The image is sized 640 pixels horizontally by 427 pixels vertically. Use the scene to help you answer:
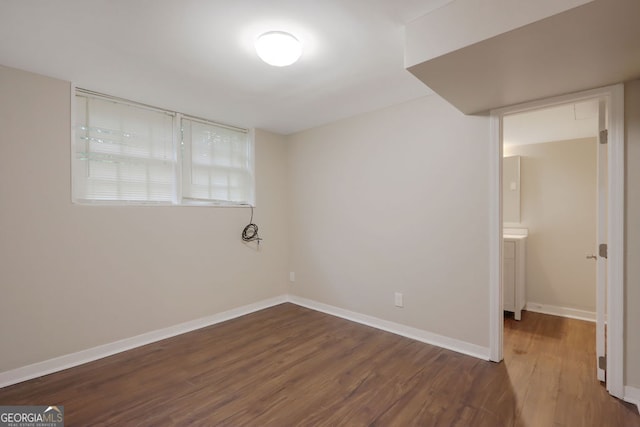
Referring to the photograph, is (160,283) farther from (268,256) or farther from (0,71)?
(0,71)

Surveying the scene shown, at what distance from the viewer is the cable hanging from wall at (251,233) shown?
3.90 meters

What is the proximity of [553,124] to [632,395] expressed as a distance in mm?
2575

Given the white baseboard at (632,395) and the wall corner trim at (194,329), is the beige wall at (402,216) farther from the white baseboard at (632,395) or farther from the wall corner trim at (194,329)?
the white baseboard at (632,395)

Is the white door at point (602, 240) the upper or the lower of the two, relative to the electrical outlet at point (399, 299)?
upper

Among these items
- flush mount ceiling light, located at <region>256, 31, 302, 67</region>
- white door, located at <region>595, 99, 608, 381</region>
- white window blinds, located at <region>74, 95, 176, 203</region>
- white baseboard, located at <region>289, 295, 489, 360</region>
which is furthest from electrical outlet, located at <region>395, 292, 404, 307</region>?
white window blinds, located at <region>74, 95, 176, 203</region>

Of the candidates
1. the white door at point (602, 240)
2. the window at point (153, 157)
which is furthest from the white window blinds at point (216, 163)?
the white door at point (602, 240)

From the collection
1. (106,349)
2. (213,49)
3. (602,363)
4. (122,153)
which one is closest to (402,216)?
(602,363)

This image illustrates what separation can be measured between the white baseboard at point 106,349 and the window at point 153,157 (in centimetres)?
134

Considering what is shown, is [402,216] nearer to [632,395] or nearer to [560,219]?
[632,395]

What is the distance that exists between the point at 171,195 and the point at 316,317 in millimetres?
2235

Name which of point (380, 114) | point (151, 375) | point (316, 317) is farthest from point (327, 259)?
point (151, 375)

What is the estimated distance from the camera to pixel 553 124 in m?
3.27

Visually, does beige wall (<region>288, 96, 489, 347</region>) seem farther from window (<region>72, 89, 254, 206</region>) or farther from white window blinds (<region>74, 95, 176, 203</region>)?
white window blinds (<region>74, 95, 176, 203</region>)

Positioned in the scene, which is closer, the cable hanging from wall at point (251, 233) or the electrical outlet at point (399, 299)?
the electrical outlet at point (399, 299)
